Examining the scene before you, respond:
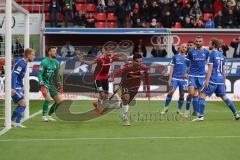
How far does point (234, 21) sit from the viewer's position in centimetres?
3247

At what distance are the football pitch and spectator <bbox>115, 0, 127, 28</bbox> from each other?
14.8 metres

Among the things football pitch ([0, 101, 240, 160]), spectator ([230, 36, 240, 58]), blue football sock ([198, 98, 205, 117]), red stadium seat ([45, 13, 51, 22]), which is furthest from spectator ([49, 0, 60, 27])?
blue football sock ([198, 98, 205, 117])

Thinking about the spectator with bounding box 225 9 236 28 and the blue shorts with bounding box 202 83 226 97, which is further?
the spectator with bounding box 225 9 236 28

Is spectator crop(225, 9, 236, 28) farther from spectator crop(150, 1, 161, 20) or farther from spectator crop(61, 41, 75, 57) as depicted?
spectator crop(61, 41, 75, 57)

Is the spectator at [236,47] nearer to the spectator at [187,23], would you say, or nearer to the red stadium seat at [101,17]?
the spectator at [187,23]

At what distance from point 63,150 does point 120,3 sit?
881 inches

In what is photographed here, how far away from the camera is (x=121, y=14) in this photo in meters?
32.3

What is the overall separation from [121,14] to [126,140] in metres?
20.5

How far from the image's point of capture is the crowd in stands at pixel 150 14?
32.0 metres

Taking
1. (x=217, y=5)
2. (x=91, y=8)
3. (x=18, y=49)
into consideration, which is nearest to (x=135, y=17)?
(x=91, y=8)

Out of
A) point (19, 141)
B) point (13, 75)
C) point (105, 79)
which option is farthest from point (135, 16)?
point (19, 141)

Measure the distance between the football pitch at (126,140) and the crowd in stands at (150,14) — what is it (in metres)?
A: 14.5

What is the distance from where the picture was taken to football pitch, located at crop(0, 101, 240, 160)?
1038 centimetres

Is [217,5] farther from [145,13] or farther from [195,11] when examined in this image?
[145,13]
